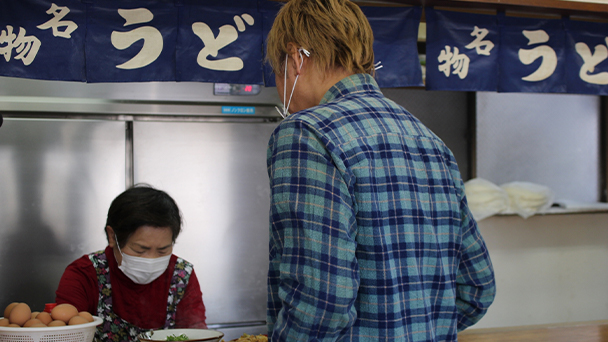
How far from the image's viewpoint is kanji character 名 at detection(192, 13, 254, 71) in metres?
2.76

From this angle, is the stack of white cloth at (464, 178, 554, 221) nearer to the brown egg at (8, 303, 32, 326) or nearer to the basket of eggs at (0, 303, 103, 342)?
the basket of eggs at (0, 303, 103, 342)

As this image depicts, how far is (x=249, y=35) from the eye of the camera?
283cm

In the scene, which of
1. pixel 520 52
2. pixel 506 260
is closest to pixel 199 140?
pixel 520 52

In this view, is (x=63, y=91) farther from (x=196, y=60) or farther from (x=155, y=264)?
(x=155, y=264)

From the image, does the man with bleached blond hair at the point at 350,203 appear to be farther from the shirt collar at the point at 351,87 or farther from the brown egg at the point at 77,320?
the brown egg at the point at 77,320

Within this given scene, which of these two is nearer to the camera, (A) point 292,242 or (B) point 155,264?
(A) point 292,242

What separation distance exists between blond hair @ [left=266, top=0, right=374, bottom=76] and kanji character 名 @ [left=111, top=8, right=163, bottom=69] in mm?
1609

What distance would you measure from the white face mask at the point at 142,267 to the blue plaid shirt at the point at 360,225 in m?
1.32

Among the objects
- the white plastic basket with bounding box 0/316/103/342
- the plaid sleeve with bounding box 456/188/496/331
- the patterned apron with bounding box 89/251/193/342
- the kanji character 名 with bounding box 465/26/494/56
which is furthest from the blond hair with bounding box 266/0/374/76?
the kanji character 名 with bounding box 465/26/494/56

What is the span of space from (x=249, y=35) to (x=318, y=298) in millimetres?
2108

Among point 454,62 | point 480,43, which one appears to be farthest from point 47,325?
point 480,43

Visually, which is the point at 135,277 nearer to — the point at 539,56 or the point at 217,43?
the point at 217,43

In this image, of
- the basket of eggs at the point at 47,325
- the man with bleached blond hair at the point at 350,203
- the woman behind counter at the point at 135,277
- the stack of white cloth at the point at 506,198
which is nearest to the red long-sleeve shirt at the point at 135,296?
the woman behind counter at the point at 135,277

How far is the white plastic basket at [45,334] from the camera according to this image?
1667 mm
